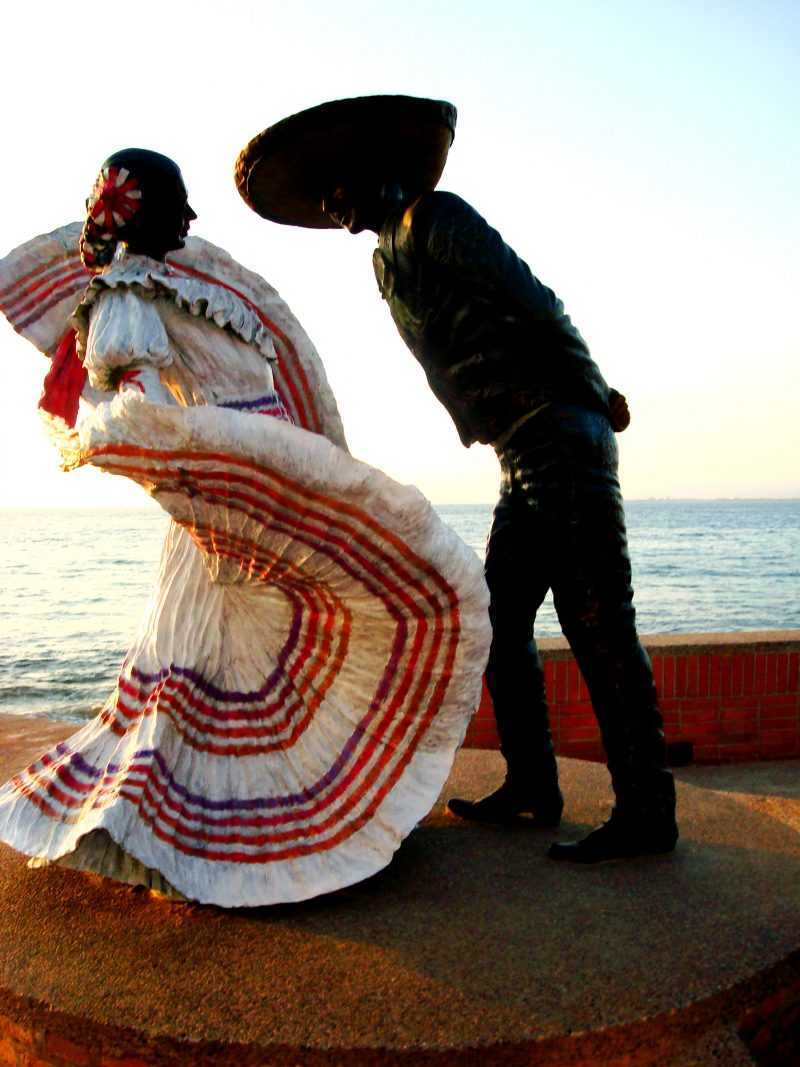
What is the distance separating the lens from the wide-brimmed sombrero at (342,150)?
2.99 m

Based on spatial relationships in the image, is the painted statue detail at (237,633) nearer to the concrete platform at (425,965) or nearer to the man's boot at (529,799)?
the concrete platform at (425,965)

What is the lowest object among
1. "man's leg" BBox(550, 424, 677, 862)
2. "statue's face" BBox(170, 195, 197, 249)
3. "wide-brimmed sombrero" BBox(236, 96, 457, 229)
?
"man's leg" BBox(550, 424, 677, 862)

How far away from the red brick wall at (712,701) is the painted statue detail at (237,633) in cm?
259

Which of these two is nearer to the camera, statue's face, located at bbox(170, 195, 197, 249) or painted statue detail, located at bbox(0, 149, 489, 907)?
painted statue detail, located at bbox(0, 149, 489, 907)

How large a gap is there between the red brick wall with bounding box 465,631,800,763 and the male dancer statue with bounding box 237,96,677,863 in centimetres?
215

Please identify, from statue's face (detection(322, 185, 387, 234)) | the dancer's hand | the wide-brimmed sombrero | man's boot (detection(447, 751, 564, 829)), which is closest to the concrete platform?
man's boot (detection(447, 751, 564, 829))

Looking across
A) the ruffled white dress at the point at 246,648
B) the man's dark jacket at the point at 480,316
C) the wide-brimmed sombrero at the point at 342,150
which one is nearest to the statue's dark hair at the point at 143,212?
the ruffled white dress at the point at 246,648

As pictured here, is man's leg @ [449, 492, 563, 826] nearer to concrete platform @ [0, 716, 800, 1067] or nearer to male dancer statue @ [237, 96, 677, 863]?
male dancer statue @ [237, 96, 677, 863]

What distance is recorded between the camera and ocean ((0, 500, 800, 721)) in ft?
55.9

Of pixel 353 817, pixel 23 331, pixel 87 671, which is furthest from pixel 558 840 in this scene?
pixel 87 671

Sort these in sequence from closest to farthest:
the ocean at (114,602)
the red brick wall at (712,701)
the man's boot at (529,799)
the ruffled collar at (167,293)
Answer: the ruffled collar at (167,293) → the man's boot at (529,799) → the red brick wall at (712,701) → the ocean at (114,602)

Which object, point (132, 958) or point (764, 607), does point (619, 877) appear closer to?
point (132, 958)

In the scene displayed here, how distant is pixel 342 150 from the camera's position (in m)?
3.09

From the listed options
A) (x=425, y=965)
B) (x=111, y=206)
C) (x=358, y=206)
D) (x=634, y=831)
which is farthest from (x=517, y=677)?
(x=111, y=206)
